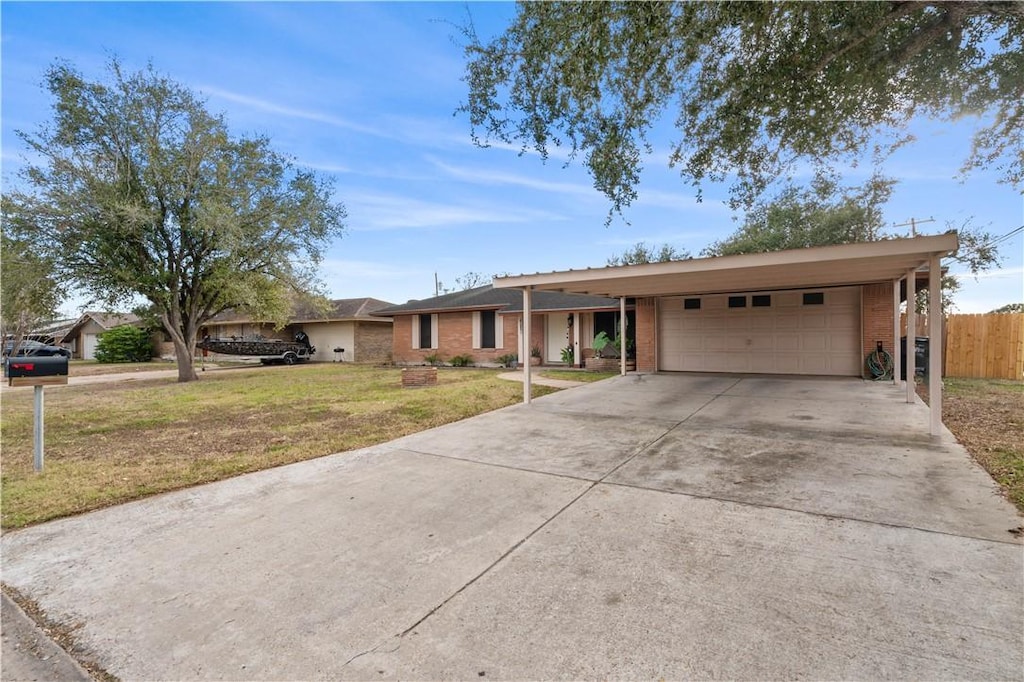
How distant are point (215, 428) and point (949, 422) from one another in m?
11.3

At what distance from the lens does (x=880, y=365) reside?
1103 centimetres

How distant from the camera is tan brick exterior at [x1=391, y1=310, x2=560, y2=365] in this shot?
1891cm

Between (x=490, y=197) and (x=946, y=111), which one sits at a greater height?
(x=490, y=197)

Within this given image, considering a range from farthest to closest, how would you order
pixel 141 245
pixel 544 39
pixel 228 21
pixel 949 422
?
pixel 141 245
pixel 228 21
pixel 949 422
pixel 544 39

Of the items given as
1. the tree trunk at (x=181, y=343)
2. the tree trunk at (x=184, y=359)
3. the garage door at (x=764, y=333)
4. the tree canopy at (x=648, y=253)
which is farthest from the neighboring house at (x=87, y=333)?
the garage door at (x=764, y=333)

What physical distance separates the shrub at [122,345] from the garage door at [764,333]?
33982 millimetres

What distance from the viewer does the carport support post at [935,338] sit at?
566 cm

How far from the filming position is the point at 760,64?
6180 millimetres

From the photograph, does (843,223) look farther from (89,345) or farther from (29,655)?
(89,345)

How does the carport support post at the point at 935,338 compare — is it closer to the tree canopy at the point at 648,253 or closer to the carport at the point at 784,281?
the carport at the point at 784,281

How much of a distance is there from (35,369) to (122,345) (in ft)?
109

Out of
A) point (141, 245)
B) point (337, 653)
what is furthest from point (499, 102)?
point (141, 245)

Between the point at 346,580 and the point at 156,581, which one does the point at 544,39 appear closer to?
the point at 346,580

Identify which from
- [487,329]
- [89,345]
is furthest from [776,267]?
[89,345]
